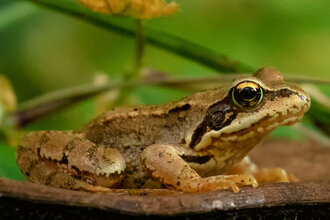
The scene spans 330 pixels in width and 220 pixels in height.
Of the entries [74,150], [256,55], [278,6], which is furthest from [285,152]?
[278,6]

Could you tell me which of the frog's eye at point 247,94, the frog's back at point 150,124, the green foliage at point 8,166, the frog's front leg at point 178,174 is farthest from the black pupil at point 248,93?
the green foliage at point 8,166

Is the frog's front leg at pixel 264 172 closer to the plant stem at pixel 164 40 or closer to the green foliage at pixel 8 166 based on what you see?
the plant stem at pixel 164 40

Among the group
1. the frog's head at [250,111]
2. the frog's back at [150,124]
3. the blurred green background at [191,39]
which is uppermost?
the blurred green background at [191,39]

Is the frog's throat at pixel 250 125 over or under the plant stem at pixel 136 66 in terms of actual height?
under

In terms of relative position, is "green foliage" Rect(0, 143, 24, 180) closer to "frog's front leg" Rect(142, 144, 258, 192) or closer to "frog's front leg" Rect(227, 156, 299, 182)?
"frog's front leg" Rect(142, 144, 258, 192)

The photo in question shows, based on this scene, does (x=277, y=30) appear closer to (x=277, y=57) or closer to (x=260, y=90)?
(x=277, y=57)

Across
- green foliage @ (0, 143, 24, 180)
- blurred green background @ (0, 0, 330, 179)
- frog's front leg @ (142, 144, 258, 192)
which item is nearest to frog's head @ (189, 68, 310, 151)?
frog's front leg @ (142, 144, 258, 192)
